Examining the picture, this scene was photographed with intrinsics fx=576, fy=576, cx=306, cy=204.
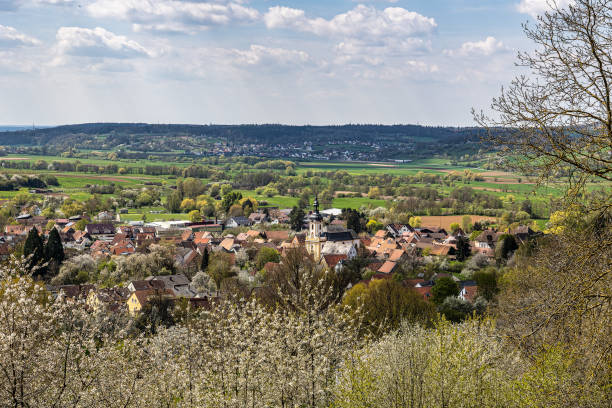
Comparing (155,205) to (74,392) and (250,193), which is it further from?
(74,392)

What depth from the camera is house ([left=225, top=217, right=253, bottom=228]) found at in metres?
95.9

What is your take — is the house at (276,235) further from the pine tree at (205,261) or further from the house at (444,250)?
the pine tree at (205,261)

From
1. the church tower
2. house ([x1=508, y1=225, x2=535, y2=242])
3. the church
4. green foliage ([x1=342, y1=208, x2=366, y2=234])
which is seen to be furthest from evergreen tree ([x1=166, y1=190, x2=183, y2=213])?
house ([x1=508, y1=225, x2=535, y2=242])

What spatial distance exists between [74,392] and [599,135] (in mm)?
9829

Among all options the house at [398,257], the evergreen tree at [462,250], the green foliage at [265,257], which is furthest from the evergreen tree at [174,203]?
the evergreen tree at [462,250]

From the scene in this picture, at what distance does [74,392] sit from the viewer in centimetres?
1080

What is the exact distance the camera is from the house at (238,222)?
95.9m


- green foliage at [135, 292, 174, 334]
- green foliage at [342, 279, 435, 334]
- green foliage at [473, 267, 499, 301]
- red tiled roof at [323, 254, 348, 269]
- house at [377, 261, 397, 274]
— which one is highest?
green foliage at [342, 279, 435, 334]

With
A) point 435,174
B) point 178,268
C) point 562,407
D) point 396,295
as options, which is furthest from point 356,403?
point 435,174

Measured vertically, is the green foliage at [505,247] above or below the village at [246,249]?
above

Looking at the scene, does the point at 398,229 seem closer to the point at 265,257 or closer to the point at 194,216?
the point at 265,257

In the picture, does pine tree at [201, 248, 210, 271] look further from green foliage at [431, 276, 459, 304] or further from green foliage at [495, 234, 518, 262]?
green foliage at [495, 234, 518, 262]

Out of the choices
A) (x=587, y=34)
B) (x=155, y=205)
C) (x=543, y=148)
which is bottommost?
(x=155, y=205)

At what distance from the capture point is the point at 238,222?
96562mm
